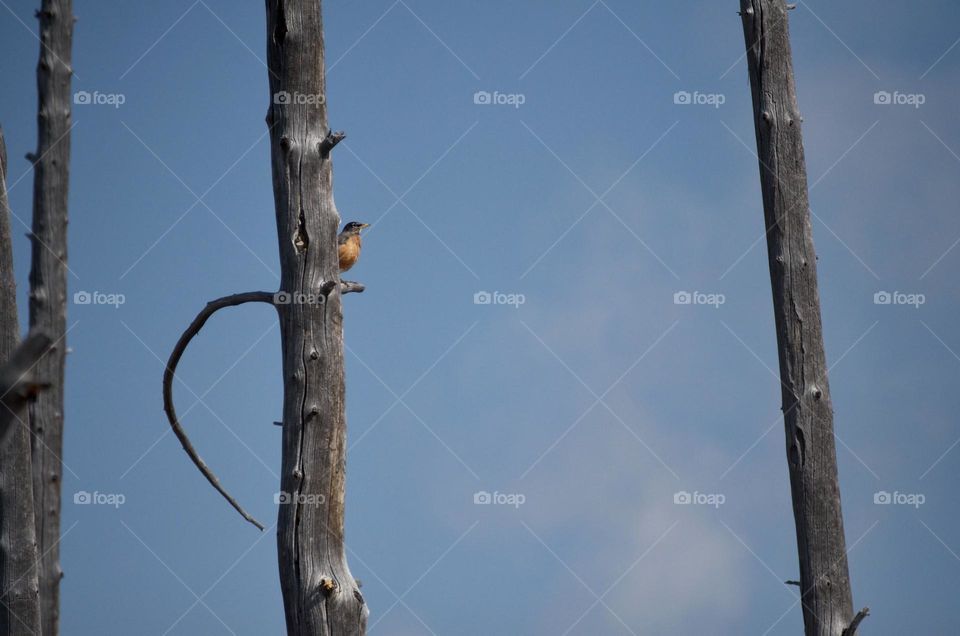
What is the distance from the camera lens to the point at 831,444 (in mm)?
5836

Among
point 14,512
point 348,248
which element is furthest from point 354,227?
point 14,512

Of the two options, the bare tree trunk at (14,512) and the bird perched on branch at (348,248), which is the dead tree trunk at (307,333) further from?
the bird perched on branch at (348,248)

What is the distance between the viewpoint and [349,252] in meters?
7.99

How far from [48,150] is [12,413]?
8114mm

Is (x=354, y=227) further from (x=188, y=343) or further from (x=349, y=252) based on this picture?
(x=188, y=343)

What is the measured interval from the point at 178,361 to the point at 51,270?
4073mm

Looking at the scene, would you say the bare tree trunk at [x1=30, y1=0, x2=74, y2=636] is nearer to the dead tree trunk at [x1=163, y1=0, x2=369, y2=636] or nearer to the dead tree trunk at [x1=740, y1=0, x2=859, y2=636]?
the dead tree trunk at [x1=163, y1=0, x2=369, y2=636]

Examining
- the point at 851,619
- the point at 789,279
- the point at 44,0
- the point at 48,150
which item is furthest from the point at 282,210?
the point at 44,0

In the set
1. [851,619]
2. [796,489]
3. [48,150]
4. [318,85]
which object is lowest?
[851,619]

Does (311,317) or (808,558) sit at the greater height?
(311,317)

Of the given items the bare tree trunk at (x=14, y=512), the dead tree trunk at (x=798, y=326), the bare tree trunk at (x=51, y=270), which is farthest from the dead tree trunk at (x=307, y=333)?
the bare tree trunk at (x=51, y=270)

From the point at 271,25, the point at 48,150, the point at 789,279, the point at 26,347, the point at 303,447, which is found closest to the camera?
the point at 26,347

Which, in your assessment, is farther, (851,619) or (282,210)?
(851,619)

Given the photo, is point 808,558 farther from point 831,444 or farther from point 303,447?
point 303,447
